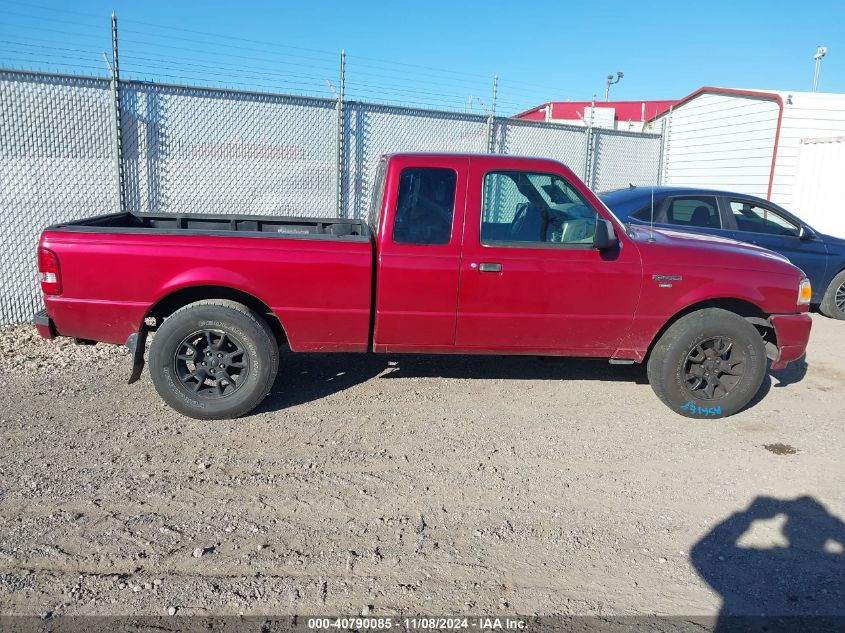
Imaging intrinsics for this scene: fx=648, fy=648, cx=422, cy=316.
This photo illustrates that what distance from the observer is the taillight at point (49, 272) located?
440 cm

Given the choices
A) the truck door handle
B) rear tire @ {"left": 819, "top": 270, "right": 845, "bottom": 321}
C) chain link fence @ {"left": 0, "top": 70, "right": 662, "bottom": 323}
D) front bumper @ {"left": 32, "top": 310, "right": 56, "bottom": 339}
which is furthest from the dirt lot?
rear tire @ {"left": 819, "top": 270, "right": 845, "bottom": 321}

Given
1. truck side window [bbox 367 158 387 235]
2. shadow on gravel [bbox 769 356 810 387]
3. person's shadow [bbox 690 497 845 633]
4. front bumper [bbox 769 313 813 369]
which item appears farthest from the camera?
shadow on gravel [bbox 769 356 810 387]

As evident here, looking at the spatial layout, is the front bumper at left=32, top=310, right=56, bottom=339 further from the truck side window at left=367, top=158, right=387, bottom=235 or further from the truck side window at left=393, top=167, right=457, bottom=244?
the truck side window at left=393, top=167, right=457, bottom=244

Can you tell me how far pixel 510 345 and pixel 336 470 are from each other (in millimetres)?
1655

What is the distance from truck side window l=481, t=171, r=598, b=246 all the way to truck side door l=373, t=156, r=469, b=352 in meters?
0.26

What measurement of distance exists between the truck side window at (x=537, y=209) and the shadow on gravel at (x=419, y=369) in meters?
1.52

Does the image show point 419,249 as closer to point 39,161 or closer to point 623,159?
point 39,161

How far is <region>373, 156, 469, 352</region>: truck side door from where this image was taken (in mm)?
4621

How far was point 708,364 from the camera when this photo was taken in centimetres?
499

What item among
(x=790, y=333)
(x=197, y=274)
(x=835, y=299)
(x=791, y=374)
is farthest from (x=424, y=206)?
(x=835, y=299)

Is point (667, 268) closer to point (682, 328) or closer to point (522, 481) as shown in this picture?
point (682, 328)

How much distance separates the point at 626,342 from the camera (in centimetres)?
499

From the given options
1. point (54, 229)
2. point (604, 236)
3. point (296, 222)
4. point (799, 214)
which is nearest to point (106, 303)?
point (54, 229)

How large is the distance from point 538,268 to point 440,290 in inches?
28.8
